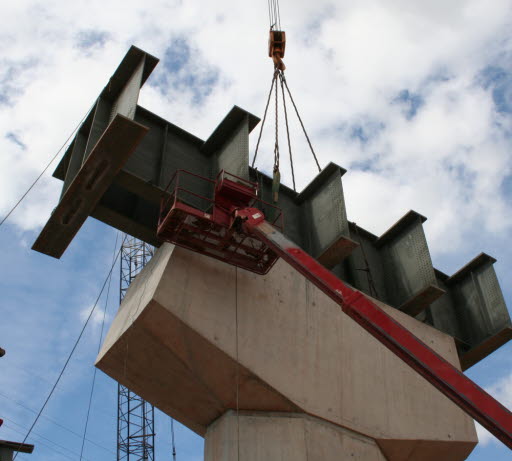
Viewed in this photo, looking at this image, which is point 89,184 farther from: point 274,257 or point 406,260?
point 406,260

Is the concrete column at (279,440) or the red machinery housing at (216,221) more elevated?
the red machinery housing at (216,221)

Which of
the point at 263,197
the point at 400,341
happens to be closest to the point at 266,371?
the point at 400,341

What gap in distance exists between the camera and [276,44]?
56.6 ft

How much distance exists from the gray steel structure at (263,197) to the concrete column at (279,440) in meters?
3.15

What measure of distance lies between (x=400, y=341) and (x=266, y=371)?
2.40 m

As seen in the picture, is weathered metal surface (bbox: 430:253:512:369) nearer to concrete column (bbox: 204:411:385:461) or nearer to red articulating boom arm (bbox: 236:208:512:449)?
concrete column (bbox: 204:411:385:461)

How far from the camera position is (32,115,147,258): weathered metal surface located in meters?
9.89

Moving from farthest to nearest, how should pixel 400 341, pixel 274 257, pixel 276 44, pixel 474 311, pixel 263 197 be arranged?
1. pixel 276 44
2. pixel 474 311
3. pixel 263 197
4. pixel 274 257
5. pixel 400 341

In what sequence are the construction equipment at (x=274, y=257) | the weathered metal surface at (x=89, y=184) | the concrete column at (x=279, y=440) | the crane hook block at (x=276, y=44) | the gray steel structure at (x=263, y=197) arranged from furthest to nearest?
1. the crane hook block at (x=276, y=44)
2. the gray steel structure at (x=263, y=197)
3. the weathered metal surface at (x=89, y=184)
4. the concrete column at (x=279, y=440)
5. the construction equipment at (x=274, y=257)

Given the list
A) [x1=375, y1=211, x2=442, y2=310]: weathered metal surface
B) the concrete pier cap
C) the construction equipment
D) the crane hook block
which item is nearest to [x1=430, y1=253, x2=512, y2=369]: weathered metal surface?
[x1=375, y1=211, x2=442, y2=310]: weathered metal surface

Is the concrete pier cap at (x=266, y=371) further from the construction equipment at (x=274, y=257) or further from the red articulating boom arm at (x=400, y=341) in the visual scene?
the red articulating boom arm at (x=400, y=341)

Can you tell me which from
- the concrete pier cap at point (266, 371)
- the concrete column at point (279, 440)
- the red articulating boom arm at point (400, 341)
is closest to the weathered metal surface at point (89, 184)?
the concrete pier cap at point (266, 371)

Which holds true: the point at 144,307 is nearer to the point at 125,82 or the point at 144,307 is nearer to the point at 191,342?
the point at 191,342

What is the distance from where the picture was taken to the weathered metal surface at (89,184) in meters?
9.89
